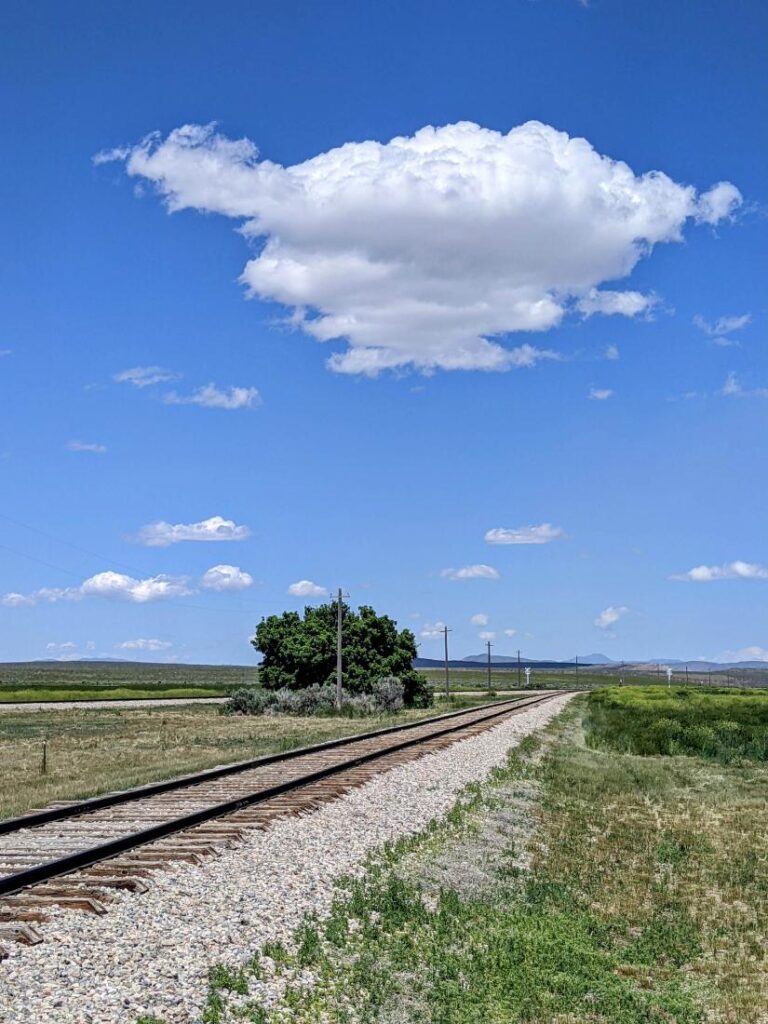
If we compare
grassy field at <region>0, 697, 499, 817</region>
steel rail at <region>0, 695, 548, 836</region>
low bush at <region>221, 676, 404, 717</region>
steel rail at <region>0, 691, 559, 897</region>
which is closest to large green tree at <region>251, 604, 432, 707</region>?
low bush at <region>221, 676, 404, 717</region>

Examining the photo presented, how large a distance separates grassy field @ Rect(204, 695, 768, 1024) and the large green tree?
43961 mm

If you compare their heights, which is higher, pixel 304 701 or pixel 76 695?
pixel 304 701

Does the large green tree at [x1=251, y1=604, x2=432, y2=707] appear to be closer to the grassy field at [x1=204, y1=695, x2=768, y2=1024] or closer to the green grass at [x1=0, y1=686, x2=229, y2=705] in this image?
the green grass at [x1=0, y1=686, x2=229, y2=705]

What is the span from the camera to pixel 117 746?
3294cm

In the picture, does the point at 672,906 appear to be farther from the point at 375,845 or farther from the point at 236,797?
the point at 236,797

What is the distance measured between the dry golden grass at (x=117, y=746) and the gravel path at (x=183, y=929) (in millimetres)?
5934

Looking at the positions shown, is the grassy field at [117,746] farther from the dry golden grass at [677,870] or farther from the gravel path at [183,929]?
the dry golden grass at [677,870]

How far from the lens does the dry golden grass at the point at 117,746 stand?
814 inches

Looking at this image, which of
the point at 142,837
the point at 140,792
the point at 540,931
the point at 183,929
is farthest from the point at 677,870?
the point at 140,792

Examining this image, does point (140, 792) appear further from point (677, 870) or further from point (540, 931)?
point (540, 931)

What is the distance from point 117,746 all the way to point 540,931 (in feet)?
81.4

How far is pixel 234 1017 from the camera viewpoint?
24.5 feet

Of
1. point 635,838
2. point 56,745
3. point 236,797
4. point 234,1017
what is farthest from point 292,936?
point 56,745

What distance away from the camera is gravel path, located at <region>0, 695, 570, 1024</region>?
24.5 feet
